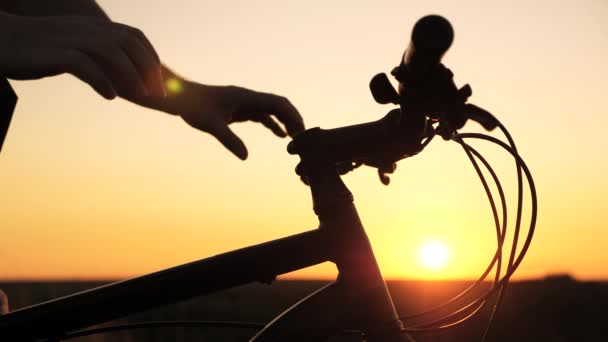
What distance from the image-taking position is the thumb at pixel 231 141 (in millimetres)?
1771

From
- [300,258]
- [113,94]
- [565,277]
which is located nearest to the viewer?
[113,94]

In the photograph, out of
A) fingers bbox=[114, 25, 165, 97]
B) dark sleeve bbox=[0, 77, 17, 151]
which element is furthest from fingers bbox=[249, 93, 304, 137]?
fingers bbox=[114, 25, 165, 97]

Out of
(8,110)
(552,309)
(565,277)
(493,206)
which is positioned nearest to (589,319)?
(552,309)

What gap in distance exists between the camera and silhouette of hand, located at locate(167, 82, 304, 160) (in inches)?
71.3

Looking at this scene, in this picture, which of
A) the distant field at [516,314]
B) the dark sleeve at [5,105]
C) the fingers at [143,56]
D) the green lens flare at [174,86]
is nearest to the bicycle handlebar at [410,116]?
the green lens flare at [174,86]

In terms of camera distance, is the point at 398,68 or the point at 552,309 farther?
the point at 552,309

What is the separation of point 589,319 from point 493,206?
988 cm

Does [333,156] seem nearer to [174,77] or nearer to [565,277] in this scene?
[174,77]

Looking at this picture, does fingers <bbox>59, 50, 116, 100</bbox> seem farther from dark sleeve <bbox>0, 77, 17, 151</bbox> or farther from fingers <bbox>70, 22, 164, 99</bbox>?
dark sleeve <bbox>0, 77, 17, 151</bbox>

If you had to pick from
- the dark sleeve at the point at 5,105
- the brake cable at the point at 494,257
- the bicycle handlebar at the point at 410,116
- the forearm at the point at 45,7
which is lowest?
the brake cable at the point at 494,257

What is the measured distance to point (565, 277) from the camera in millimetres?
13516

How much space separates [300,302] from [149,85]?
2.40 feet

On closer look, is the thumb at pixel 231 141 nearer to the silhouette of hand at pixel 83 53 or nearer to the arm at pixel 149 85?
the arm at pixel 149 85

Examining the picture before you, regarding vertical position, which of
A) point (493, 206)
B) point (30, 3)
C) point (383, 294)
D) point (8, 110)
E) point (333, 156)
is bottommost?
point (383, 294)
